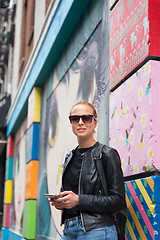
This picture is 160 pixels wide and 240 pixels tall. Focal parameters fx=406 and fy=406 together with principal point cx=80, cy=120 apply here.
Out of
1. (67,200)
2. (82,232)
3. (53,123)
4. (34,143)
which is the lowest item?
(82,232)

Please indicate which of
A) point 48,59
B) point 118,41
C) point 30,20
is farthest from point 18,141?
point 118,41

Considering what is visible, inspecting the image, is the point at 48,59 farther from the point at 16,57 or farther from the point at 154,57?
the point at 16,57

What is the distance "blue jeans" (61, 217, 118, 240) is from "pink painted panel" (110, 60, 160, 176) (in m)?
0.51

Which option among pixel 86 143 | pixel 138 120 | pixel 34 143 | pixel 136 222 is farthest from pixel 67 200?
pixel 34 143

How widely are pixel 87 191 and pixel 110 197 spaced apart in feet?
0.61

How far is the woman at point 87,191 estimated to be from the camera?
8.06ft

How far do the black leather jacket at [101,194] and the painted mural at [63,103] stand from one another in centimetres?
162

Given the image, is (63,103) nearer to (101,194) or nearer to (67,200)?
(101,194)

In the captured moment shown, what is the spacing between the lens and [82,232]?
253 centimetres

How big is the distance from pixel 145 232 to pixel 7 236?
9.32 m

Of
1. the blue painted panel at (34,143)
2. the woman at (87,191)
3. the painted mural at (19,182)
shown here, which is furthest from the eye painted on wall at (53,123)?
the woman at (87,191)

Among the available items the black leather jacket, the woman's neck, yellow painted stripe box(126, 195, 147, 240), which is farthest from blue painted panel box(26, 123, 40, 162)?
the black leather jacket

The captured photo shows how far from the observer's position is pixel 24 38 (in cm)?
1145

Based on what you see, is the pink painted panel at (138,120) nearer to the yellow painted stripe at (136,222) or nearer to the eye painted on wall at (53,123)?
the yellow painted stripe at (136,222)
